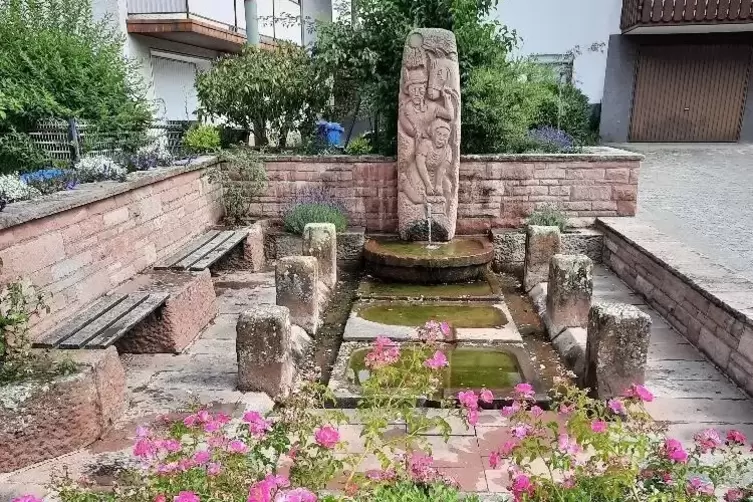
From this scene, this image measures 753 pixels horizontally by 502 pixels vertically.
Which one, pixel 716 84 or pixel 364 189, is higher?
pixel 716 84

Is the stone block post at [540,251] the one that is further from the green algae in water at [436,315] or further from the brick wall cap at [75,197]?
the brick wall cap at [75,197]

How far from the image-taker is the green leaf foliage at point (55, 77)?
6.32 metres

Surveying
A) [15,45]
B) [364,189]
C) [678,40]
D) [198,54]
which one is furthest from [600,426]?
[678,40]

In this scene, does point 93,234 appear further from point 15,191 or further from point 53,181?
point 53,181

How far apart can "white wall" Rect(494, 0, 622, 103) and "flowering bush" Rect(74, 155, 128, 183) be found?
10432 millimetres

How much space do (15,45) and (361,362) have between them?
222 inches

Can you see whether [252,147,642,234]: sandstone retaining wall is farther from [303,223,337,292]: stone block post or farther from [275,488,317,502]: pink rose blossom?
[275,488,317,502]: pink rose blossom

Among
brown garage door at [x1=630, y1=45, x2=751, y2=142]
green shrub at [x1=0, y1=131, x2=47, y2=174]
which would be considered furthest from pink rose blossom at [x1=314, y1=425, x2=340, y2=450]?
brown garage door at [x1=630, y1=45, x2=751, y2=142]

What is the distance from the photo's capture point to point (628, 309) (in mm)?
3518

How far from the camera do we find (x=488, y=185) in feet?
22.7

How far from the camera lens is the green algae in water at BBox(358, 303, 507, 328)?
4.80 meters

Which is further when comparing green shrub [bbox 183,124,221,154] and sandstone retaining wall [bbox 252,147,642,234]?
green shrub [bbox 183,124,221,154]

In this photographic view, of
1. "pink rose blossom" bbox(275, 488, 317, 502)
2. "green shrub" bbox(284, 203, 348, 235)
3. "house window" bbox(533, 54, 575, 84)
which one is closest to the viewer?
"pink rose blossom" bbox(275, 488, 317, 502)

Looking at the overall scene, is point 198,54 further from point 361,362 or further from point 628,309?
point 628,309
